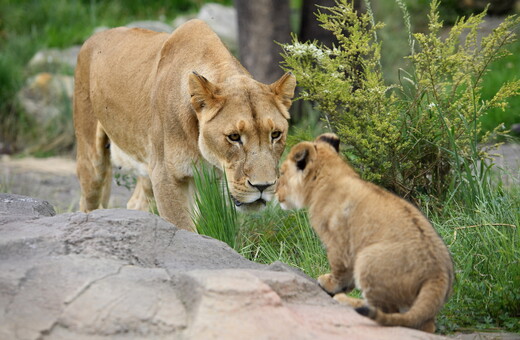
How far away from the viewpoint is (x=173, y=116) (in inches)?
236

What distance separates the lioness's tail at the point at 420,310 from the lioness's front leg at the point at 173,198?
256 cm

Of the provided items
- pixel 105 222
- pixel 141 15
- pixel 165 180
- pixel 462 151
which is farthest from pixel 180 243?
pixel 141 15

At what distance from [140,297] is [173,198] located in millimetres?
2410

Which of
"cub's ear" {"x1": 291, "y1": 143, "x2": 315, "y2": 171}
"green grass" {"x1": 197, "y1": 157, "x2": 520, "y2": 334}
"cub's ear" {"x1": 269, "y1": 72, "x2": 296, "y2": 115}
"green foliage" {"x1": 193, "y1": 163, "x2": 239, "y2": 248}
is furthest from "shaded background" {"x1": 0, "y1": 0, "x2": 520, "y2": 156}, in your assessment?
"cub's ear" {"x1": 291, "y1": 143, "x2": 315, "y2": 171}

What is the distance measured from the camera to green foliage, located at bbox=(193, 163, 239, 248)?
554cm

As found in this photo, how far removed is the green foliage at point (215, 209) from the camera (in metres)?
5.54

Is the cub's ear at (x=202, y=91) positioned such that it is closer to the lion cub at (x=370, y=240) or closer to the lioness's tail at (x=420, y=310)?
the lion cub at (x=370, y=240)

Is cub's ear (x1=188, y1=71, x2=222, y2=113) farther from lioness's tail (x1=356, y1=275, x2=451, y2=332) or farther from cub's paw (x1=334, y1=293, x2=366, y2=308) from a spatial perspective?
lioness's tail (x1=356, y1=275, x2=451, y2=332)

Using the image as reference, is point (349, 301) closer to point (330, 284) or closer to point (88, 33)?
point (330, 284)

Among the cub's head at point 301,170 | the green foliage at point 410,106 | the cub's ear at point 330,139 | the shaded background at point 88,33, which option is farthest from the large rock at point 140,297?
the shaded background at point 88,33

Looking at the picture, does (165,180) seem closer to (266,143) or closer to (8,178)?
(266,143)

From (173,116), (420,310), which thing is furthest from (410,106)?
(420,310)

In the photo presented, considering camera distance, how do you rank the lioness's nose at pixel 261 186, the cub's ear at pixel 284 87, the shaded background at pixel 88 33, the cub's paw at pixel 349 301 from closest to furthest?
the cub's paw at pixel 349 301 < the lioness's nose at pixel 261 186 < the cub's ear at pixel 284 87 < the shaded background at pixel 88 33

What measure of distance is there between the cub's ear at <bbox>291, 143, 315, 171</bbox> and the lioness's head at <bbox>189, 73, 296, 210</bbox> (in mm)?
892
